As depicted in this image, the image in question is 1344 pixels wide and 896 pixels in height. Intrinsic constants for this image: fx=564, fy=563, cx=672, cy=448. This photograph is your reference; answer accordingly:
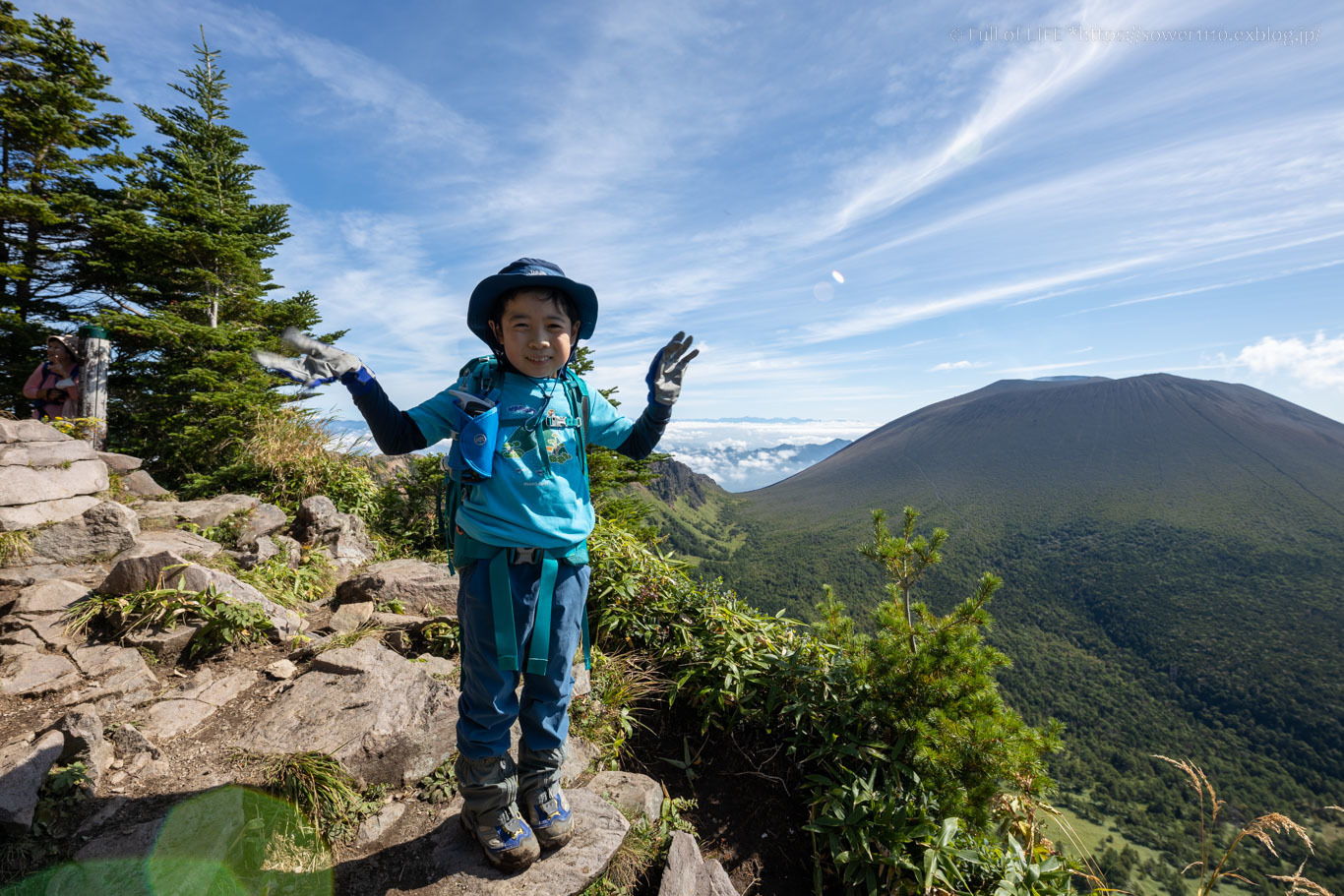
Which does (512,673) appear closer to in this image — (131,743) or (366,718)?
(366,718)

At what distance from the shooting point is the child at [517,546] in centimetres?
255

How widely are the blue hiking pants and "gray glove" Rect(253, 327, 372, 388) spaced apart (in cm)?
103

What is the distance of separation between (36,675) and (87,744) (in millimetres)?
1152

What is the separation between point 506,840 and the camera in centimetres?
258

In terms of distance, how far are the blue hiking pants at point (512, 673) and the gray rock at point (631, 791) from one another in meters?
0.83

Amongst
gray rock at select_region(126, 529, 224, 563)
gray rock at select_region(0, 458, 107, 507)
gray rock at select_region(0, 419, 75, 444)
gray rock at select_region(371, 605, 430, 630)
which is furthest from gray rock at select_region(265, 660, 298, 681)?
gray rock at select_region(0, 419, 75, 444)

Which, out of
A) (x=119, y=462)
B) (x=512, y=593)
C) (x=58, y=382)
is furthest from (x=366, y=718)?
(x=58, y=382)

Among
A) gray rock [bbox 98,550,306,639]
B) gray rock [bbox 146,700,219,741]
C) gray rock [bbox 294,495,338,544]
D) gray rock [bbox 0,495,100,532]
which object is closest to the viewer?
gray rock [bbox 146,700,219,741]

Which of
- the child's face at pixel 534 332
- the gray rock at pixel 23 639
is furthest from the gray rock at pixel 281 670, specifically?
the child's face at pixel 534 332

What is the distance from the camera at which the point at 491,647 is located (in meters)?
2.59

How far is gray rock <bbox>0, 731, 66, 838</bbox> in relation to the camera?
238 cm

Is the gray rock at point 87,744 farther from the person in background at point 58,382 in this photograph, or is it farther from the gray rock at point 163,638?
the person in background at point 58,382

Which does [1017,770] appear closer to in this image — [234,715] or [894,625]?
[894,625]

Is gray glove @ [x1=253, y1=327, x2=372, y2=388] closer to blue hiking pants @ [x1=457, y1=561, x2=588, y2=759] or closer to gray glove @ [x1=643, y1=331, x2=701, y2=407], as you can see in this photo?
blue hiking pants @ [x1=457, y1=561, x2=588, y2=759]
